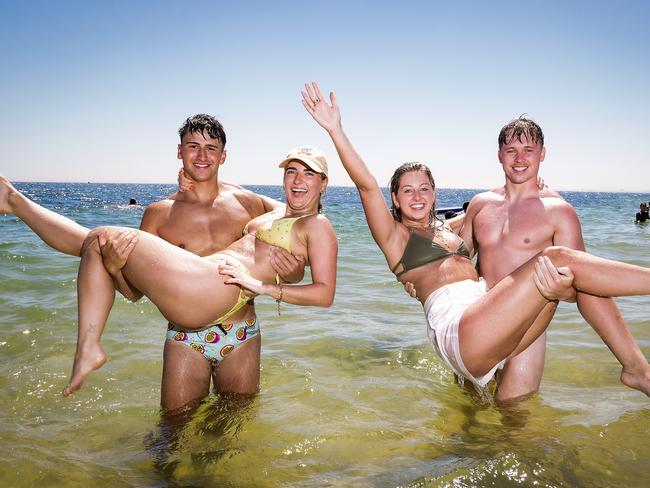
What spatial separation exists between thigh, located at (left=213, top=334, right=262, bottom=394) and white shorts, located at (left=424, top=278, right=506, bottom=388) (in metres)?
1.54

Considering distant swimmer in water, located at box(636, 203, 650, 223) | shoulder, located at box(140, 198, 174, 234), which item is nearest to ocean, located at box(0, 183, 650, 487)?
shoulder, located at box(140, 198, 174, 234)

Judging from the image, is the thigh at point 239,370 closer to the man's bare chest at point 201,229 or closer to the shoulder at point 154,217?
the man's bare chest at point 201,229

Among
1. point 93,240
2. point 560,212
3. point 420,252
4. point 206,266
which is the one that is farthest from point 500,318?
point 93,240

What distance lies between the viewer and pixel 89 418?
13.6ft

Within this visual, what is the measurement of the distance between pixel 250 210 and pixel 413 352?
3037 mm

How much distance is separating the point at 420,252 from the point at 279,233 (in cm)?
119

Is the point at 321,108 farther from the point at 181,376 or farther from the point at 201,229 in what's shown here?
the point at 181,376

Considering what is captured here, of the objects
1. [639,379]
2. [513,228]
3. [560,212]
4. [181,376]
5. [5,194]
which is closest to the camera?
[639,379]

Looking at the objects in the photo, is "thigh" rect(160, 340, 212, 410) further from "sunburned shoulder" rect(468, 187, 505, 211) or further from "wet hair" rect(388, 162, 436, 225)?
"sunburned shoulder" rect(468, 187, 505, 211)

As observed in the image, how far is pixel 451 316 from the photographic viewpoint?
342 cm

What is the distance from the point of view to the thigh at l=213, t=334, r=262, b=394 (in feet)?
13.0

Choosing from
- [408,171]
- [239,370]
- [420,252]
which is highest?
[408,171]

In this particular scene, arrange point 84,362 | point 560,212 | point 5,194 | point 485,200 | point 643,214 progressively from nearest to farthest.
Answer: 1. point 84,362
2. point 5,194
3. point 560,212
4. point 485,200
5. point 643,214

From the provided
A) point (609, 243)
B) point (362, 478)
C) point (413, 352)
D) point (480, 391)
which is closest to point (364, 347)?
point (413, 352)
